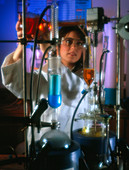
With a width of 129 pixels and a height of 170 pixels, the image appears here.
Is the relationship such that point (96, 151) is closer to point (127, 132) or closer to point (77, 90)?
point (77, 90)

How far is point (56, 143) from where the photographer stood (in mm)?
654

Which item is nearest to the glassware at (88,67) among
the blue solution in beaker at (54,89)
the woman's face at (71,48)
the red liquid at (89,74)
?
the red liquid at (89,74)

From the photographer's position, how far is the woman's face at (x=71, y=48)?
4.57 feet

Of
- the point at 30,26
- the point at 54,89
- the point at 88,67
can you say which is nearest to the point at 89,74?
the point at 88,67

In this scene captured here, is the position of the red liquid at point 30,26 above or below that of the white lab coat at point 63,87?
above

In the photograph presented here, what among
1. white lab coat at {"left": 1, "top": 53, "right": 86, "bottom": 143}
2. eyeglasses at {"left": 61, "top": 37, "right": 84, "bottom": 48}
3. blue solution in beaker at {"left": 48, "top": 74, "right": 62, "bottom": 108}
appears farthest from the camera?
eyeglasses at {"left": 61, "top": 37, "right": 84, "bottom": 48}

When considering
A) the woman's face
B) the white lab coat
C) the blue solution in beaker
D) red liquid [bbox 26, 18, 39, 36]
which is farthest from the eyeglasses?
the blue solution in beaker

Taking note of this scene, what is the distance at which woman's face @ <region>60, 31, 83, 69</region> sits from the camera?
54.9 inches

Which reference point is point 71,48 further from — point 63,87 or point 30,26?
point 30,26

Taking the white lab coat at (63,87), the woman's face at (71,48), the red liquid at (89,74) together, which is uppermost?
the woman's face at (71,48)

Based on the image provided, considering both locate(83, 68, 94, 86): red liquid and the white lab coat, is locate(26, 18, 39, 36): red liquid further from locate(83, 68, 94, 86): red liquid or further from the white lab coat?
the white lab coat

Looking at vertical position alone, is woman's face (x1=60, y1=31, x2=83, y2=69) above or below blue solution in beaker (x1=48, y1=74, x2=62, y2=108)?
above

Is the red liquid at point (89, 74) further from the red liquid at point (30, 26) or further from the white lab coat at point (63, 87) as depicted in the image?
the white lab coat at point (63, 87)

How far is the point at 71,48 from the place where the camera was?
1416 millimetres
